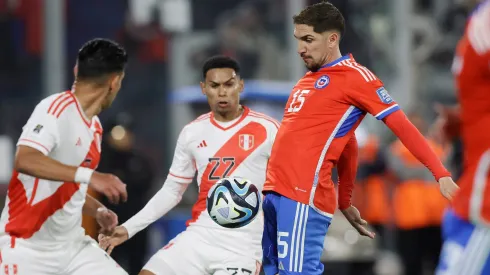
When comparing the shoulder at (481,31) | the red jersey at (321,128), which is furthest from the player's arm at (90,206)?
the shoulder at (481,31)

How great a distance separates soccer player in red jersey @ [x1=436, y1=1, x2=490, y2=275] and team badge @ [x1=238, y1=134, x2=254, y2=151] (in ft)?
8.21

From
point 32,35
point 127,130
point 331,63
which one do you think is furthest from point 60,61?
point 331,63

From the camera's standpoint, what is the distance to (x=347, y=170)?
6.77 m

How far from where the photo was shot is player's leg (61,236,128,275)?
6.55 m

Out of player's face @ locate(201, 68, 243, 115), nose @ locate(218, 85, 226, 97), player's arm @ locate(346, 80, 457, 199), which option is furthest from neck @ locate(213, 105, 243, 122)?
player's arm @ locate(346, 80, 457, 199)

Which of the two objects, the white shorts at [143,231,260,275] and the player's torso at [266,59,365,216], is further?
the white shorts at [143,231,260,275]

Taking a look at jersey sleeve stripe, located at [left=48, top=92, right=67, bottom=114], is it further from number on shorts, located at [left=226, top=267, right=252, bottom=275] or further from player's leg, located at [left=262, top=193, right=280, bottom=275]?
number on shorts, located at [left=226, top=267, right=252, bottom=275]

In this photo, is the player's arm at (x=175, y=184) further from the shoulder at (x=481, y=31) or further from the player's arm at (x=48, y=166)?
the shoulder at (x=481, y=31)

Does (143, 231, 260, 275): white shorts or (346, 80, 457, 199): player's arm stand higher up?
(346, 80, 457, 199): player's arm

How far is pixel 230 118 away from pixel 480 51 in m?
2.92

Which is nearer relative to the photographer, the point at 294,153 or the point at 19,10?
the point at 294,153

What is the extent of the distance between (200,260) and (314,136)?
126cm

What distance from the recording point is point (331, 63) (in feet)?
21.3

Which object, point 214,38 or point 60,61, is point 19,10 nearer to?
point 60,61
